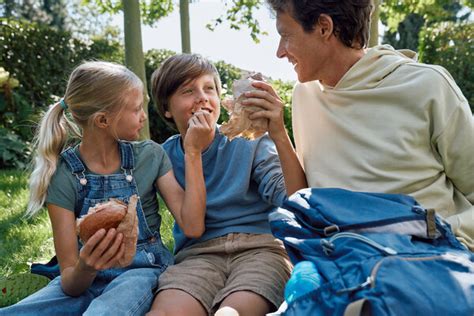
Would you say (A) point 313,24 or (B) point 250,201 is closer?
(A) point 313,24

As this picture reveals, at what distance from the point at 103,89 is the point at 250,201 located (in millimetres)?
853

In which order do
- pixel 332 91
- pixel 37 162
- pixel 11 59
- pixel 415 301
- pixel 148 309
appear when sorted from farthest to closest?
pixel 11 59, pixel 37 162, pixel 332 91, pixel 148 309, pixel 415 301

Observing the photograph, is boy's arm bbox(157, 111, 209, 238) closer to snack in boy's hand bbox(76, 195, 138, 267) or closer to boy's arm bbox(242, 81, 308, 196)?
boy's arm bbox(242, 81, 308, 196)

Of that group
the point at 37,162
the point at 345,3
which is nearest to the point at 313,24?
the point at 345,3

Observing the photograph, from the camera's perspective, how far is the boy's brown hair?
2885 millimetres

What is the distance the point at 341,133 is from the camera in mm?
2518

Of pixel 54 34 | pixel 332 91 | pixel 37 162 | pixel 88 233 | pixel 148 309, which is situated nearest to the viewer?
pixel 88 233

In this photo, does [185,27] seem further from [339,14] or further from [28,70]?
[339,14]

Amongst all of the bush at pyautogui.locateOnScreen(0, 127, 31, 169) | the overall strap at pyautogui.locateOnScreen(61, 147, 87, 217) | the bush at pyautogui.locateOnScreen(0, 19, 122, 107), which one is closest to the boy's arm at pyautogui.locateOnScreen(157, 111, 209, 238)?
the overall strap at pyautogui.locateOnScreen(61, 147, 87, 217)

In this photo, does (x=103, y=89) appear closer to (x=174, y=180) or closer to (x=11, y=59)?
(x=174, y=180)

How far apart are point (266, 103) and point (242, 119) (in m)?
0.13

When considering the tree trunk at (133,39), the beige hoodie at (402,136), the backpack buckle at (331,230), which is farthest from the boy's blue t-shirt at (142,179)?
the tree trunk at (133,39)

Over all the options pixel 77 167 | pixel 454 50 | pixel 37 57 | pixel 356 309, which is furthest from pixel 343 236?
pixel 454 50

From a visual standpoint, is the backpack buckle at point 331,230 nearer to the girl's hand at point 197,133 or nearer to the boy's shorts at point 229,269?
the boy's shorts at point 229,269
